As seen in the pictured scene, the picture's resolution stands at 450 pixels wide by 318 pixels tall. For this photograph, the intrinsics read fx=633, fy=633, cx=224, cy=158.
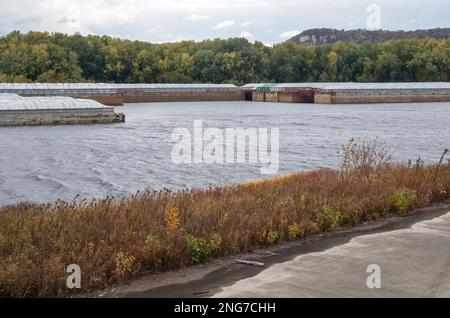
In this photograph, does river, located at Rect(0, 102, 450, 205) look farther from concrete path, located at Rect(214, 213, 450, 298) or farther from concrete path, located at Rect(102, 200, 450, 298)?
concrete path, located at Rect(214, 213, 450, 298)

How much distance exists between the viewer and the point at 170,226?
36.9ft

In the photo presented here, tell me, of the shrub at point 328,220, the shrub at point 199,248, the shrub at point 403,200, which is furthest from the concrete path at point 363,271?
the shrub at point 403,200

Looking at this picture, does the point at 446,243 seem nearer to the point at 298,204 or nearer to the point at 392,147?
the point at 298,204

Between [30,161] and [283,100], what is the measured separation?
106 m

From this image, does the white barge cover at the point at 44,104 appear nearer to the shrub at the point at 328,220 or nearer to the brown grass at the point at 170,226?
the brown grass at the point at 170,226

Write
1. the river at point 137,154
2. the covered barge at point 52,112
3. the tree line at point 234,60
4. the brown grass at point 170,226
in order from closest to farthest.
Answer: the brown grass at point 170,226, the river at point 137,154, the covered barge at point 52,112, the tree line at point 234,60

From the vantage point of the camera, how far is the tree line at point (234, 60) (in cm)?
15625

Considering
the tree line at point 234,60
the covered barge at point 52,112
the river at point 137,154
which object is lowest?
the river at point 137,154

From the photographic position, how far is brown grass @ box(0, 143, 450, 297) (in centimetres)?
930

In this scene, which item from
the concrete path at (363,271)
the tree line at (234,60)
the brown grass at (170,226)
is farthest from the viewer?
the tree line at (234,60)

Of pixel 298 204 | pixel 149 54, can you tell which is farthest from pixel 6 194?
pixel 149 54

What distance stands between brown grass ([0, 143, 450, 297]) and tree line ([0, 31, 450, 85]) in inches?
5101

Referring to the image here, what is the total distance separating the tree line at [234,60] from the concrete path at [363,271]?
437 ft

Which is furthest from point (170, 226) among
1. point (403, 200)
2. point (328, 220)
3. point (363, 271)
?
point (403, 200)
